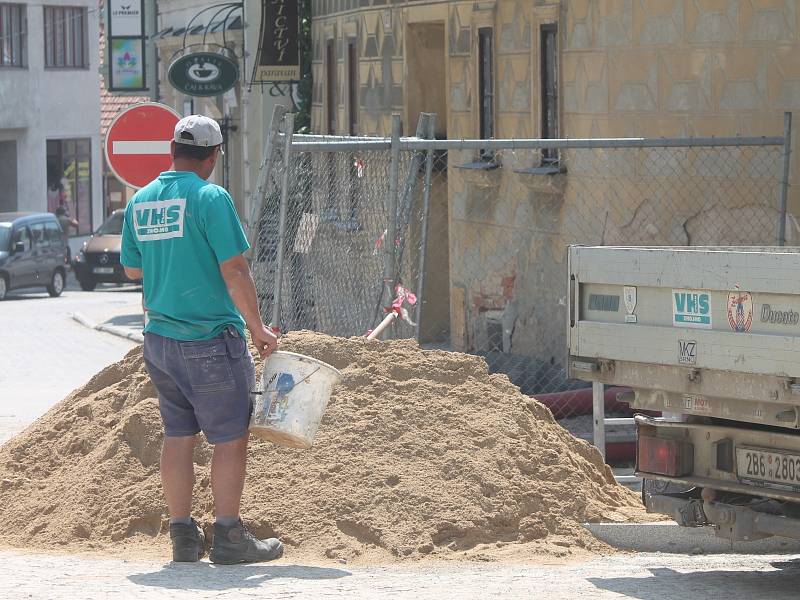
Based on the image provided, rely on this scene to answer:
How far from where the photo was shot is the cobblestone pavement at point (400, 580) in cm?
693

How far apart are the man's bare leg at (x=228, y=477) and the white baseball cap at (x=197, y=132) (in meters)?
1.27

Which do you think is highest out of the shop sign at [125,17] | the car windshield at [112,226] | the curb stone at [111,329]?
the shop sign at [125,17]

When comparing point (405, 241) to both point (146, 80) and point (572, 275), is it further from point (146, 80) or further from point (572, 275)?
point (146, 80)

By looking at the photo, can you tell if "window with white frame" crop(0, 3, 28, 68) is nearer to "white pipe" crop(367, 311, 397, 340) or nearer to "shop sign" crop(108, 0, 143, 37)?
"shop sign" crop(108, 0, 143, 37)

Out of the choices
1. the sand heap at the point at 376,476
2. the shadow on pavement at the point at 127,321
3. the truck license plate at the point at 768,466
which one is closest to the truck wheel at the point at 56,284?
the shadow on pavement at the point at 127,321

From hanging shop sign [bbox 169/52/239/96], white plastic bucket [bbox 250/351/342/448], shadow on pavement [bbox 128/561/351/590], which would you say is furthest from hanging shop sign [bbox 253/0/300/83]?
shadow on pavement [bbox 128/561/351/590]

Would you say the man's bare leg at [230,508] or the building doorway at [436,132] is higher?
the building doorway at [436,132]

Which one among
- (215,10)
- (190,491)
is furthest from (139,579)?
(215,10)

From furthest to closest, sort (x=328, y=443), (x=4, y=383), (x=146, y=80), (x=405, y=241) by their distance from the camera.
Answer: (x=146, y=80), (x=4, y=383), (x=405, y=241), (x=328, y=443)

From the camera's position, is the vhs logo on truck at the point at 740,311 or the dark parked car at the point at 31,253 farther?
the dark parked car at the point at 31,253

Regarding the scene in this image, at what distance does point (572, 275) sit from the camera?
24.8ft

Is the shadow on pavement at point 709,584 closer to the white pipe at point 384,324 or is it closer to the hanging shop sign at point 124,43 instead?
the white pipe at point 384,324

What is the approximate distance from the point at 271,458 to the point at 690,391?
2.19 m

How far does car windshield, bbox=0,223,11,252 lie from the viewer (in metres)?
34.6
